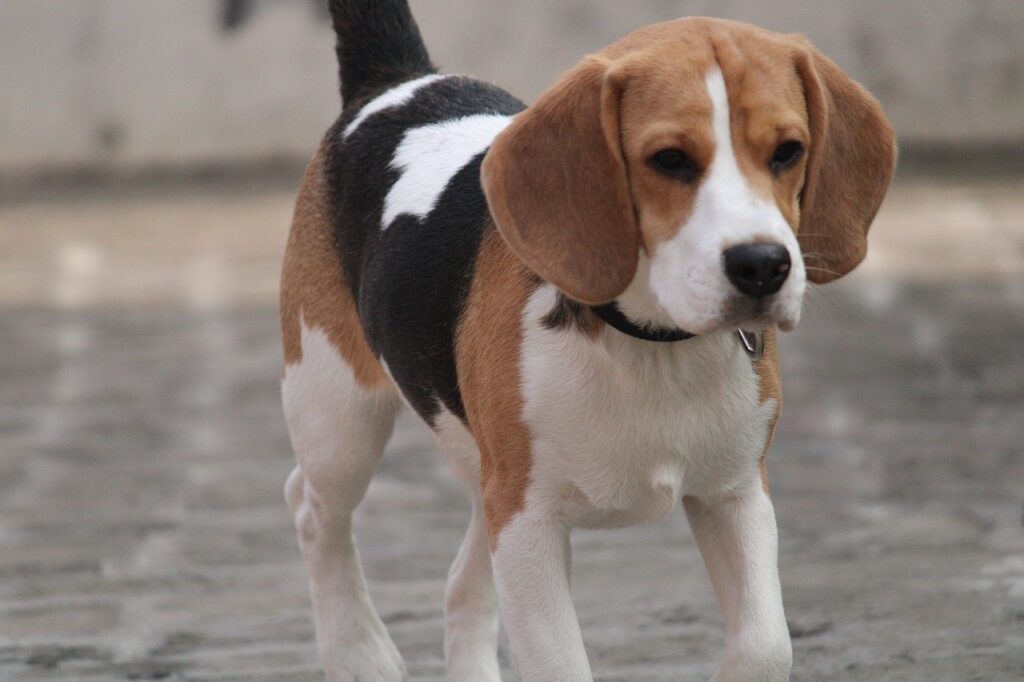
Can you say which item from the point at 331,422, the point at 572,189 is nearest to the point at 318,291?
the point at 331,422

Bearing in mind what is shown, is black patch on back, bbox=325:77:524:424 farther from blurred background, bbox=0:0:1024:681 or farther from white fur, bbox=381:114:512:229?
blurred background, bbox=0:0:1024:681

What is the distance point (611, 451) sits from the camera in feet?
10.7

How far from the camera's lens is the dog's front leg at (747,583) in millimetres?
3375

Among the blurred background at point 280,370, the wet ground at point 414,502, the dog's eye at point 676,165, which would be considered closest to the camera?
the dog's eye at point 676,165

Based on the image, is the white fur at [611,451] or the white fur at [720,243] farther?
the white fur at [611,451]

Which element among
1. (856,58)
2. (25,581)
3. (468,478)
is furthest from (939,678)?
(856,58)

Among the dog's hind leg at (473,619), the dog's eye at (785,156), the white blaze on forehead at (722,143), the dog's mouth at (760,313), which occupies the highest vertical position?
the white blaze on forehead at (722,143)

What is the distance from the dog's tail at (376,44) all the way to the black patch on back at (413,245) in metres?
0.19

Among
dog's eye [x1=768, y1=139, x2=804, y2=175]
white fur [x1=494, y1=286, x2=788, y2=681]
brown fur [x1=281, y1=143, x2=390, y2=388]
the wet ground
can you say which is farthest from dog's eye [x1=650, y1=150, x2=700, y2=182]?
the wet ground

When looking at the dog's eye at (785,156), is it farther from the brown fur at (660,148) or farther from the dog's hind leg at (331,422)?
the dog's hind leg at (331,422)

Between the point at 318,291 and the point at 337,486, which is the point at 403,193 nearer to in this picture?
the point at 318,291

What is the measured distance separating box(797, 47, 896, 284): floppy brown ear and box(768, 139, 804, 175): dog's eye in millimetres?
71

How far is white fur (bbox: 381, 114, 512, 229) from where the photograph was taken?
3859 mm

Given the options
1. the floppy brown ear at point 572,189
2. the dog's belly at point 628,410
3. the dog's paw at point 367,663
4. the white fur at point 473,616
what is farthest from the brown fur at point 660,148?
the dog's paw at point 367,663
